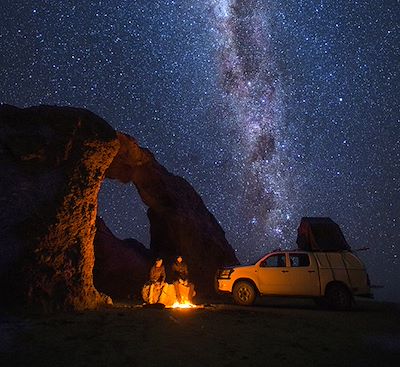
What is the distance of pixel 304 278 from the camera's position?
1394cm

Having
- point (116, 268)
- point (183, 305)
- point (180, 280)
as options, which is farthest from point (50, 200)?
point (116, 268)

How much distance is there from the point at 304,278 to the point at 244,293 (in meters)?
2.26

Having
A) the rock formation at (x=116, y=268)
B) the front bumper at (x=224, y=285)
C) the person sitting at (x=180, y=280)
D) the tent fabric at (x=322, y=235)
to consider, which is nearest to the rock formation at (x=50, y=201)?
the person sitting at (x=180, y=280)

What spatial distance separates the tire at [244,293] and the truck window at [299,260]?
5.73ft

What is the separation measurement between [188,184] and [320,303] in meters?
14.2

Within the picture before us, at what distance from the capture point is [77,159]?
40.8 ft

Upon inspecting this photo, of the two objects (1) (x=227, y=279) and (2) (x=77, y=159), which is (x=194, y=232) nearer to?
(1) (x=227, y=279)

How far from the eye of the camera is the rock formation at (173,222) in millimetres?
22578

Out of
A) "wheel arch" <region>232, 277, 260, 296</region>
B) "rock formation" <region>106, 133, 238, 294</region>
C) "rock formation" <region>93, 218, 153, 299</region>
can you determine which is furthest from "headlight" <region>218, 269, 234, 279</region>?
"rock formation" <region>106, 133, 238, 294</region>

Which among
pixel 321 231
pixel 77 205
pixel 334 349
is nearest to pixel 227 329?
pixel 334 349

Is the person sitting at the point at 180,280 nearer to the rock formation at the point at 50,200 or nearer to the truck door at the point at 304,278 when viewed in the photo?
the rock formation at the point at 50,200

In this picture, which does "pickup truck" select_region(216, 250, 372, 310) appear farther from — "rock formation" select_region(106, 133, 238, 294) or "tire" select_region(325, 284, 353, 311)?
"rock formation" select_region(106, 133, 238, 294)

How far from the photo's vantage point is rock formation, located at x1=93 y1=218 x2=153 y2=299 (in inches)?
830

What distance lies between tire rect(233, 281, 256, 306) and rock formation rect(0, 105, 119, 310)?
500 cm
